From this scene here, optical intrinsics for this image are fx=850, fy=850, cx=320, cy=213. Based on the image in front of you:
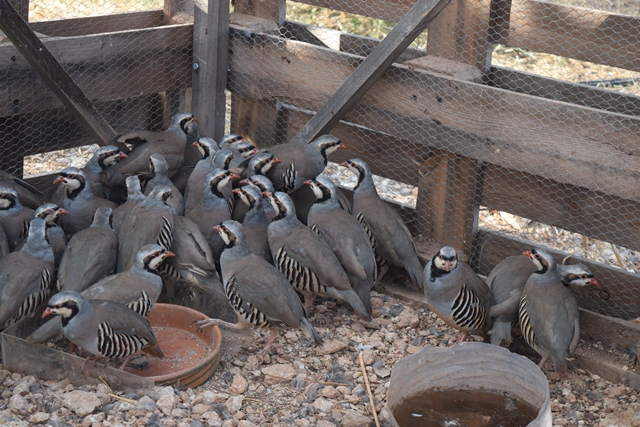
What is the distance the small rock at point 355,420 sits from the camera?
14.0 ft

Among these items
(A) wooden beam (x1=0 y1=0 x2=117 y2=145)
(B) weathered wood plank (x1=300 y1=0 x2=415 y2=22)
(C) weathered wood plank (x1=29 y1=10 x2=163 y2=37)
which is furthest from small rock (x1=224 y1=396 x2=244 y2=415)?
(C) weathered wood plank (x1=29 y1=10 x2=163 y2=37)

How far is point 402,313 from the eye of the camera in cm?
538

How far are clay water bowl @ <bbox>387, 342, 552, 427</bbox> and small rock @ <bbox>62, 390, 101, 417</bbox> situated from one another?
146 centimetres

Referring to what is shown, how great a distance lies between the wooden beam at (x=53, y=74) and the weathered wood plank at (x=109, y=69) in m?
0.22

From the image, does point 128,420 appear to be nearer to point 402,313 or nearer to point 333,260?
point 333,260

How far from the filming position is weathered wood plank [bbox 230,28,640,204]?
4746mm

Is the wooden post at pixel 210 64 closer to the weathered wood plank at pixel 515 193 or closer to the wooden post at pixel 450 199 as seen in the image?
the weathered wood plank at pixel 515 193

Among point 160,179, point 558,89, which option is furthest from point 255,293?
point 558,89

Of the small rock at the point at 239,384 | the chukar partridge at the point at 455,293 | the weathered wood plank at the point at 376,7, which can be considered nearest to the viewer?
the small rock at the point at 239,384

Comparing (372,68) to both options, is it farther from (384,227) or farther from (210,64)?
(210,64)

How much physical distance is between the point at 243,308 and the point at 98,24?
8.70 feet

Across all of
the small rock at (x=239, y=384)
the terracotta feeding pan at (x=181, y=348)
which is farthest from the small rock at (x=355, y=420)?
the terracotta feeding pan at (x=181, y=348)

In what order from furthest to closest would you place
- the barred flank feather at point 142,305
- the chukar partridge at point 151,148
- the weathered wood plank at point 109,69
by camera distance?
the chukar partridge at point 151,148, the weathered wood plank at point 109,69, the barred flank feather at point 142,305

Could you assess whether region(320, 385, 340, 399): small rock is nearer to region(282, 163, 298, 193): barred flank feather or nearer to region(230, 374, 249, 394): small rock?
region(230, 374, 249, 394): small rock
